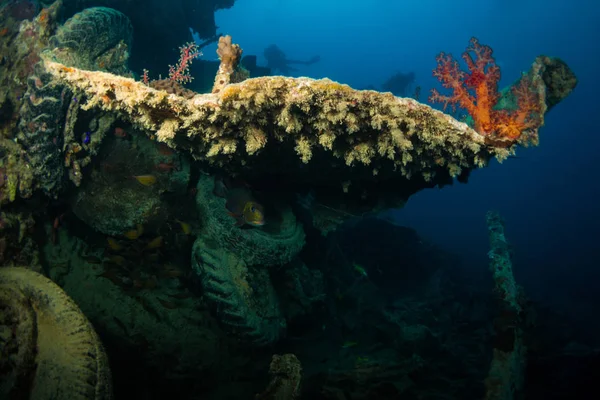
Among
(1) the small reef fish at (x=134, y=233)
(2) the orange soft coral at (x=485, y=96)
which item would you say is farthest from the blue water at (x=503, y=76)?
(1) the small reef fish at (x=134, y=233)

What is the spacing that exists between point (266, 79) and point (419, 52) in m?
137

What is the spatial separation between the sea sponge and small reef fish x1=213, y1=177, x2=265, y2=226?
195 cm

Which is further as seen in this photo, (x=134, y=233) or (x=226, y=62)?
(x=134, y=233)

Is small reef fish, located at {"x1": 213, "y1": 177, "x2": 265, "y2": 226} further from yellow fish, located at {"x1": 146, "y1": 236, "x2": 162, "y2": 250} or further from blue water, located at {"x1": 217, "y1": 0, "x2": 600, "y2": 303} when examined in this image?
blue water, located at {"x1": 217, "y1": 0, "x2": 600, "y2": 303}

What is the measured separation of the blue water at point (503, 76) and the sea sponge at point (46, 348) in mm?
21209

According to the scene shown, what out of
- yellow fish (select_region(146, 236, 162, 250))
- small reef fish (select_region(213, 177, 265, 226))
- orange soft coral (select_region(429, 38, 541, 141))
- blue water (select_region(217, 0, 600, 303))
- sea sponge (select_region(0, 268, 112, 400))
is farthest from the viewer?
blue water (select_region(217, 0, 600, 303))

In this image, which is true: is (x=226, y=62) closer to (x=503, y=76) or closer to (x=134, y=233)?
(x=134, y=233)

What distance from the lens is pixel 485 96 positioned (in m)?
2.56

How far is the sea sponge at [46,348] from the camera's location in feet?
6.23

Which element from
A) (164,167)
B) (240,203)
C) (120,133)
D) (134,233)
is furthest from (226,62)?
(134,233)

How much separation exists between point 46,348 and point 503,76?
4755 inches

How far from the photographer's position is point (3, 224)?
3.41 meters

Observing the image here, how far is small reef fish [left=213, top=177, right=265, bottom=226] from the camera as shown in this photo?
12.1 feet

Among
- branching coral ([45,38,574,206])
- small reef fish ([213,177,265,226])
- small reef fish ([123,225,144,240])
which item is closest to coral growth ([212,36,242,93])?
branching coral ([45,38,574,206])
